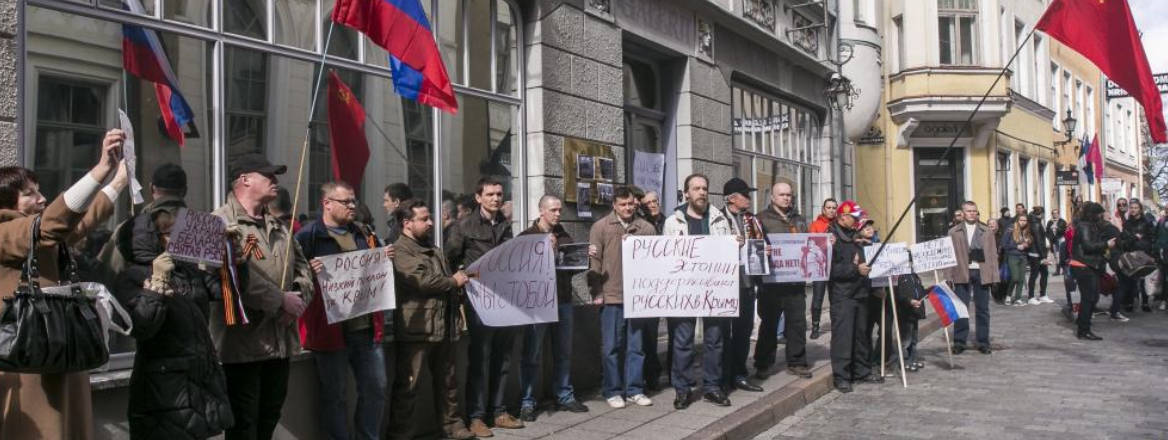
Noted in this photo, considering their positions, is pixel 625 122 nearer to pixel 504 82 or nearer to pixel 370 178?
pixel 504 82

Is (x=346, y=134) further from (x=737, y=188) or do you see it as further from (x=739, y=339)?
(x=739, y=339)

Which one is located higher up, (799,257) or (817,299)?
(799,257)

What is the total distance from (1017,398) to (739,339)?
2450 millimetres

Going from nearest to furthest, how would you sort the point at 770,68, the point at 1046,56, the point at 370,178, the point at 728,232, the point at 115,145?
the point at 115,145 → the point at 370,178 → the point at 728,232 → the point at 770,68 → the point at 1046,56

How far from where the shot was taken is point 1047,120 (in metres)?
30.4

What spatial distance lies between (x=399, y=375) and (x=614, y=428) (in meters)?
1.64

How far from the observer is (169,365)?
3.98 meters

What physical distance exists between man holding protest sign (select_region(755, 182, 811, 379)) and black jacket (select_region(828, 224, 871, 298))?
0.34m

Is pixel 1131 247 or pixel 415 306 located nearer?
pixel 415 306

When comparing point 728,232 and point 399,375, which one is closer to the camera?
point 399,375

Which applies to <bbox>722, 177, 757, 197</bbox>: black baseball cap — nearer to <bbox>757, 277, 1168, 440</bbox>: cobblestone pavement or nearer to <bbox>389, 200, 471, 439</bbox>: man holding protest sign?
<bbox>757, 277, 1168, 440</bbox>: cobblestone pavement

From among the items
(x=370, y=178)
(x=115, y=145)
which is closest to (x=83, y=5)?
(x=115, y=145)

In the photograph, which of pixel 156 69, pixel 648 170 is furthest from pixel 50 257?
pixel 648 170

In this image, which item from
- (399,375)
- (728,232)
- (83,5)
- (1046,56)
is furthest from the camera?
(1046,56)
